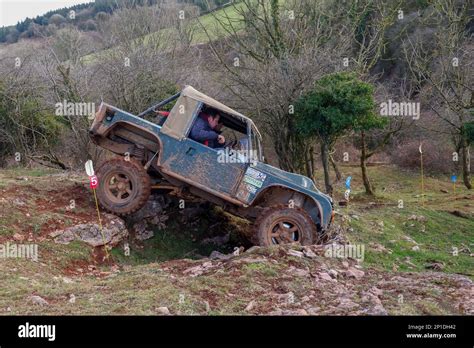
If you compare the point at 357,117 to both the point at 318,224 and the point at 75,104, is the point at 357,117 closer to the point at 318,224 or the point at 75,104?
the point at 318,224

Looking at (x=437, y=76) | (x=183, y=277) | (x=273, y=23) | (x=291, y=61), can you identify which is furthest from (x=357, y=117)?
(x=437, y=76)

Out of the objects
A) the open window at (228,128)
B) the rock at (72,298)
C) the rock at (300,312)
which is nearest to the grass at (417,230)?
the open window at (228,128)

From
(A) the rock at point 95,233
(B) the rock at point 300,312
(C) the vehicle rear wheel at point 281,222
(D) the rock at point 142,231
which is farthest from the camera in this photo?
(D) the rock at point 142,231

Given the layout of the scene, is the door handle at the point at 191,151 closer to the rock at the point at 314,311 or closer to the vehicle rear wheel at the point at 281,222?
the vehicle rear wheel at the point at 281,222

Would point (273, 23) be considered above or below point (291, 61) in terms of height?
above

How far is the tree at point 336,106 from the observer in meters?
15.9

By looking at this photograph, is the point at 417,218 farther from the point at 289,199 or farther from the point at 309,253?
the point at 309,253

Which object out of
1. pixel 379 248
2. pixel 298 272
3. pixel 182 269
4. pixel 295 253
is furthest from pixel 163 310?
Answer: pixel 379 248

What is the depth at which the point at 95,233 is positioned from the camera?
29.5 ft

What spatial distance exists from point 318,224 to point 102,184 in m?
3.90

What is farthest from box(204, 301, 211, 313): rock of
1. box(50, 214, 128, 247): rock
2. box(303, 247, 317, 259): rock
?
box(50, 214, 128, 247): rock

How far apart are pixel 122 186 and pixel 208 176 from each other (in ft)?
5.29

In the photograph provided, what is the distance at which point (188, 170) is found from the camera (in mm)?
9250

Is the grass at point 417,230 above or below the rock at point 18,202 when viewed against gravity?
below
